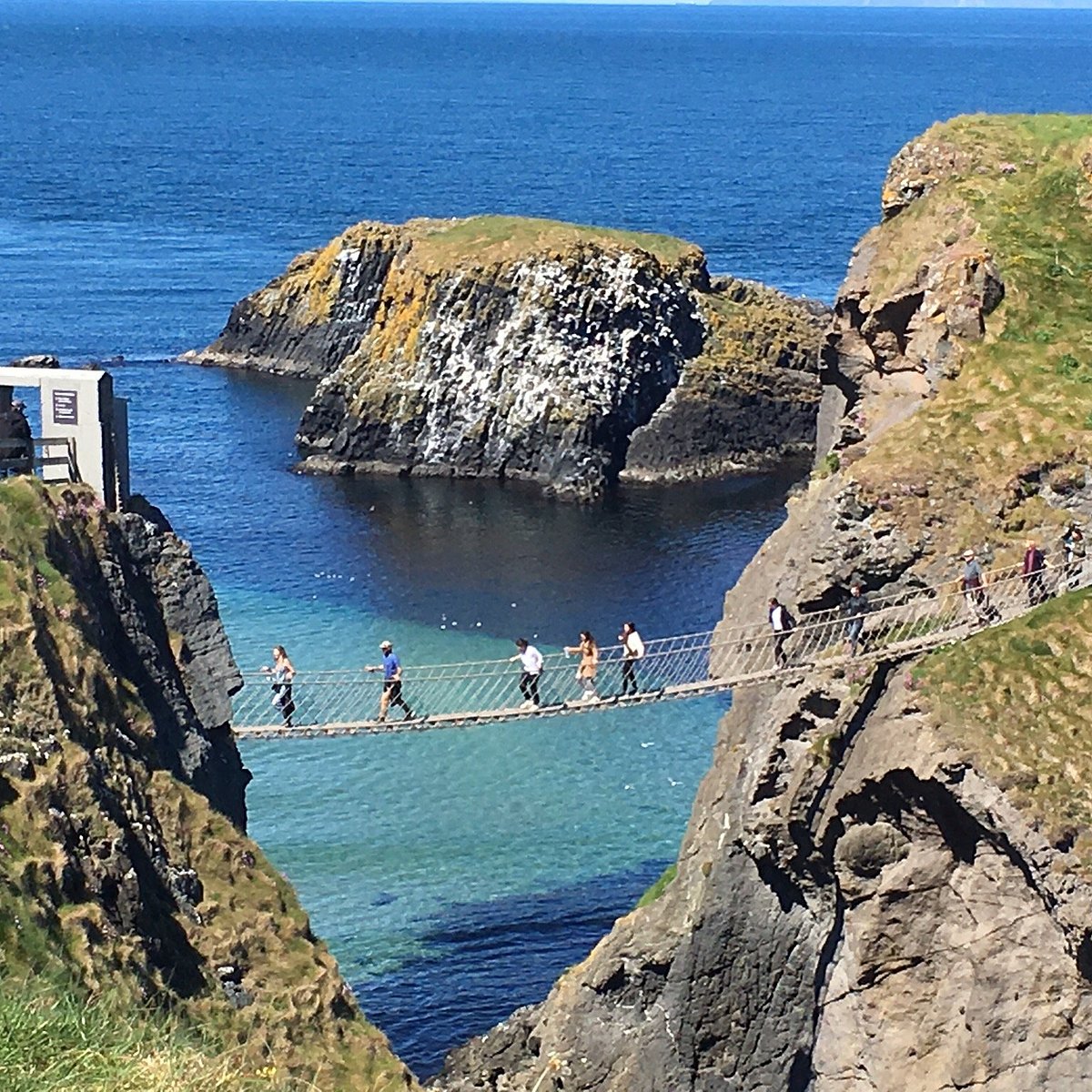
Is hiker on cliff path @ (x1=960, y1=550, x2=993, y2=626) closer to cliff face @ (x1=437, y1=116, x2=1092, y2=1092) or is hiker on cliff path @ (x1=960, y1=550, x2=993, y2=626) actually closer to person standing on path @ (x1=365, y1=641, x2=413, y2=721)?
cliff face @ (x1=437, y1=116, x2=1092, y2=1092)

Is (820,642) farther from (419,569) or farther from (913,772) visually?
(419,569)

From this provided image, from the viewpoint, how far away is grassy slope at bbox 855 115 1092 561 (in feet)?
131

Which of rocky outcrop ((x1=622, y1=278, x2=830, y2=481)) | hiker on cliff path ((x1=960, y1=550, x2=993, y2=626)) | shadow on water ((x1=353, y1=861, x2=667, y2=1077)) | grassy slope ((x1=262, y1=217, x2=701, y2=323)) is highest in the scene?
hiker on cliff path ((x1=960, y1=550, x2=993, y2=626))

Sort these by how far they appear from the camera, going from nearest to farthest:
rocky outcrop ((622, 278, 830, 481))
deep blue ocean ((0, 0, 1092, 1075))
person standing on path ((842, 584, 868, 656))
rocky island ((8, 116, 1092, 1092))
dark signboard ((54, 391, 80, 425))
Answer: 1. rocky island ((8, 116, 1092, 1092))
2. dark signboard ((54, 391, 80, 425))
3. person standing on path ((842, 584, 868, 656))
4. deep blue ocean ((0, 0, 1092, 1075))
5. rocky outcrop ((622, 278, 830, 481))

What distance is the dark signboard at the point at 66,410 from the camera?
34594 millimetres

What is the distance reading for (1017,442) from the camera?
1591 inches

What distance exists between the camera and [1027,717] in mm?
35688

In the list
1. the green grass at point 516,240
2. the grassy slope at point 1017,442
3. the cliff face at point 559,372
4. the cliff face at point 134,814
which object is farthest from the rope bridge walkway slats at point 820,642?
the green grass at point 516,240

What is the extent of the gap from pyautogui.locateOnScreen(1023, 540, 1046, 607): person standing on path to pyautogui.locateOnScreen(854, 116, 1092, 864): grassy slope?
0.54 metres

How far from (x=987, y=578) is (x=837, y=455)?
21.4 ft

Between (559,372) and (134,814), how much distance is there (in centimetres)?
6266

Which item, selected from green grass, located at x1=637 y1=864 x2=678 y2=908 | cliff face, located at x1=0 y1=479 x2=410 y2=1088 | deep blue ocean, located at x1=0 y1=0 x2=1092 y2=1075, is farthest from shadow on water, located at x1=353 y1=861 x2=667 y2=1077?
cliff face, located at x1=0 y1=479 x2=410 y2=1088

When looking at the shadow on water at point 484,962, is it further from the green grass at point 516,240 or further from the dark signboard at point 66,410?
the green grass at point 516,240

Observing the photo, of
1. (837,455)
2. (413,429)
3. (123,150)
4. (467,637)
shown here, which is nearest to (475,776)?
(467,637)
